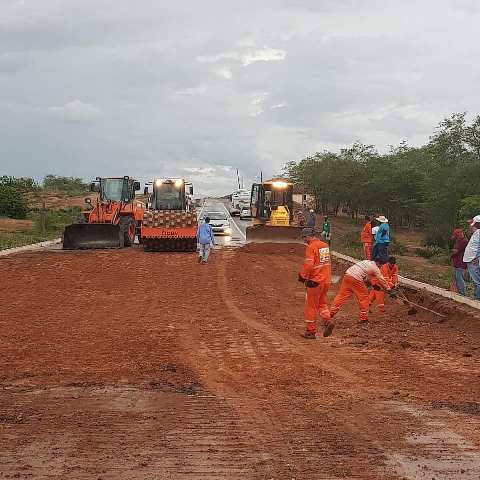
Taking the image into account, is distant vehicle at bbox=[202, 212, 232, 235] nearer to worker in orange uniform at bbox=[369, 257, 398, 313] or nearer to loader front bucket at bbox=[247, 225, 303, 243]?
loader front bucket at bbox=[247, 225, 303, 243]

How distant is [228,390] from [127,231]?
2210cm

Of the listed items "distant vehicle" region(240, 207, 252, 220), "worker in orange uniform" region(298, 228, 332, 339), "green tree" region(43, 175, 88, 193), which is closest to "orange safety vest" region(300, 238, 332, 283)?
"worker in orange uniform" region(298, 228, 332, 339)

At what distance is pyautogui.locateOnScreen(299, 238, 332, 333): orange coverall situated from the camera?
454 inches

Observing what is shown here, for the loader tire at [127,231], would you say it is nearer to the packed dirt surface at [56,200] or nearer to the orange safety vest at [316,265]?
the orange safety vest at [316,265]

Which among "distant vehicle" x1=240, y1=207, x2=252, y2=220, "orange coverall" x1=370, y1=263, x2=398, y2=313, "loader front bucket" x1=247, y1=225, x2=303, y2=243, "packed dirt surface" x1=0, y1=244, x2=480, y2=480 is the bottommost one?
"packed dirt surface" x1=0, y1=244, x2=480, y2=480

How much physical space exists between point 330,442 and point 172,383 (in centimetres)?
278

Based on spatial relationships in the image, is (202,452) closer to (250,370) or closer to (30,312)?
(250,370)

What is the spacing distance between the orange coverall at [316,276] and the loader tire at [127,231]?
60.0 feet

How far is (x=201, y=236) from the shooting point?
907 inches

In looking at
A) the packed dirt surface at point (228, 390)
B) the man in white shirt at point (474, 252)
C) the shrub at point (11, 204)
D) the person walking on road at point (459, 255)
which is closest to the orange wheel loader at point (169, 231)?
the packed dirt surface at point (228, 390)

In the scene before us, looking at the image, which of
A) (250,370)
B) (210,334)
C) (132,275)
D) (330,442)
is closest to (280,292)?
(132,275)

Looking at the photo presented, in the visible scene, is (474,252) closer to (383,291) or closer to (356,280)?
(383,291)

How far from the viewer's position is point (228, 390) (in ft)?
27.4

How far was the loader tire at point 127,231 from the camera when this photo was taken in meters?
29.3
